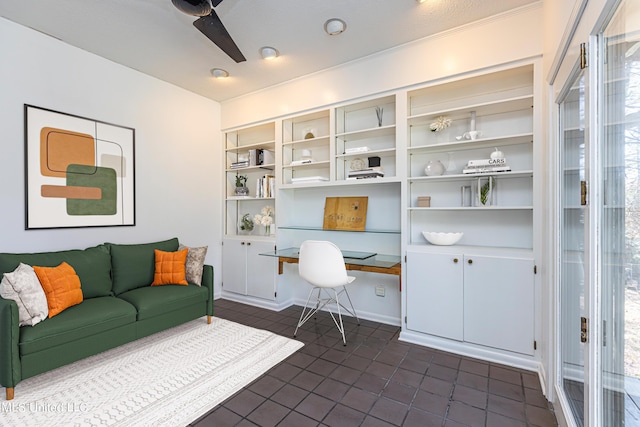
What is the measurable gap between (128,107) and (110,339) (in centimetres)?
248

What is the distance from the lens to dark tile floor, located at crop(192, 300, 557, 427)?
5.83ft

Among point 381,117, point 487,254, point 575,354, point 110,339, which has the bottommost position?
point 110,339

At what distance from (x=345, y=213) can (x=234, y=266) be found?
1.79 meters

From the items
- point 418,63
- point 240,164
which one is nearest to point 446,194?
point 418,63

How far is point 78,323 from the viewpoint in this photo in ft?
7.20

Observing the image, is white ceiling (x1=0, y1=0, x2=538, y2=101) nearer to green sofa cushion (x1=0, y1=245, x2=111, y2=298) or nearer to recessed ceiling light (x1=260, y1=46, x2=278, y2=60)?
recessed ceiling light (x1=260, y1=46, x2=278, y2=60)

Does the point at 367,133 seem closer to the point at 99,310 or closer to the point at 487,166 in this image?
the point at 487,166

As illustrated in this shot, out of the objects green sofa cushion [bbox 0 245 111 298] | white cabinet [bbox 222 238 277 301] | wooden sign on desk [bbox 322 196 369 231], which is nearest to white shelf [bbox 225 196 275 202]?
white cabinet [bbox 222 238 277 301]

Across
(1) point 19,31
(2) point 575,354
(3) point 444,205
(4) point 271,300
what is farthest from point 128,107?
(2) point 575,354

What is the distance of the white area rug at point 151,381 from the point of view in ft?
5.83

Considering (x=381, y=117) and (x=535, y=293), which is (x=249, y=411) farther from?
(x=381, y=117)

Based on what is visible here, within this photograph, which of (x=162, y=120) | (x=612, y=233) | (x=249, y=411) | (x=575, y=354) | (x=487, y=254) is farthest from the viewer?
(x=162, y=120)

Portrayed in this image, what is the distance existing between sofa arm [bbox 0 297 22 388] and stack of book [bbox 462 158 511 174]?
11.6 feet

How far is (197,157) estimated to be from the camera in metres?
4.08
